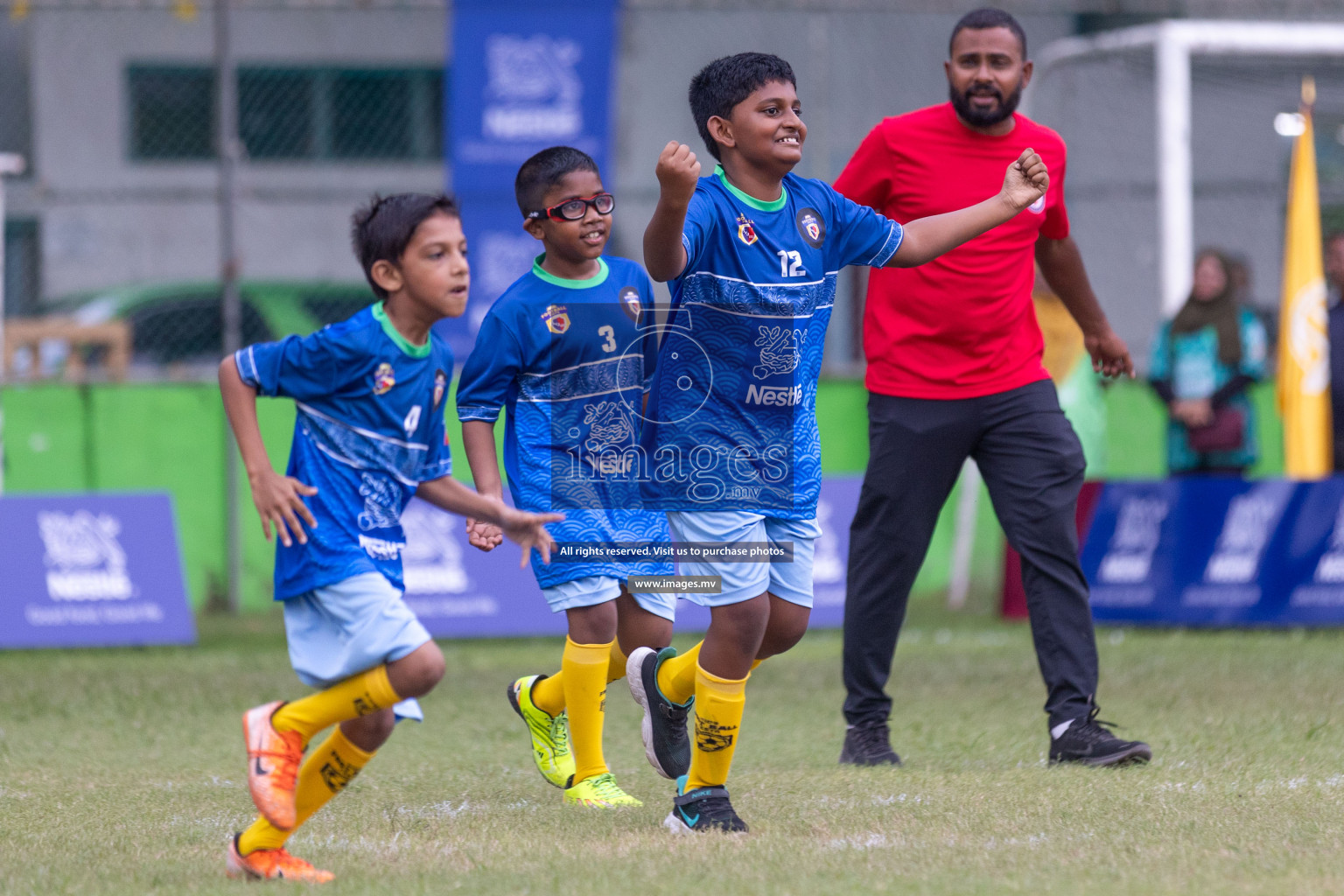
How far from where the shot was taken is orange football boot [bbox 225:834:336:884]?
3715 millimetres

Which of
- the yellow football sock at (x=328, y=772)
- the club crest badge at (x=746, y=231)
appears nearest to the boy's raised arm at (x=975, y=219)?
the club crest badge at (x=746, y=231)

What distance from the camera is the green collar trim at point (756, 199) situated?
427cm

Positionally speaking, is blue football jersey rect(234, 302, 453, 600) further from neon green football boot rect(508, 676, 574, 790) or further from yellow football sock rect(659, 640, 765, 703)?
neon green football boot rect(508, 676, 574, 790)

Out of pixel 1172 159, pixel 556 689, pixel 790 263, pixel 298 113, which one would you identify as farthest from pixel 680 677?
pixel 298 113

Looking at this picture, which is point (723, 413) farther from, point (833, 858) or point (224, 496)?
point (224, 496)

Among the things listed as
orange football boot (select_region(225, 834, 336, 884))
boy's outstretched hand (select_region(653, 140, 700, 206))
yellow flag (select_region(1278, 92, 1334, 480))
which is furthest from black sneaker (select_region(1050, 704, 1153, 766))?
yellow flag (select_region(1278, 92, 1334, 480))

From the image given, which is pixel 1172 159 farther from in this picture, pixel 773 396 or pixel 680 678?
pixel 680 678

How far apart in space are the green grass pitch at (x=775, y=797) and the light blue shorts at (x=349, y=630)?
1.58 feet

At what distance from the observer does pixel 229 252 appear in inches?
415

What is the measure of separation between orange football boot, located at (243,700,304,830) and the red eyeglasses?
4.86 feet

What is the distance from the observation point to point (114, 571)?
365 inches

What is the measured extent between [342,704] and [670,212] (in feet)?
4.37

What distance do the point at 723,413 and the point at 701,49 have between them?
1454 cm

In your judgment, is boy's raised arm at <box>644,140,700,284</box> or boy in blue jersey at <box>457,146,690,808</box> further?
boy in blue jersey at <box>457,146,690,808</box>
